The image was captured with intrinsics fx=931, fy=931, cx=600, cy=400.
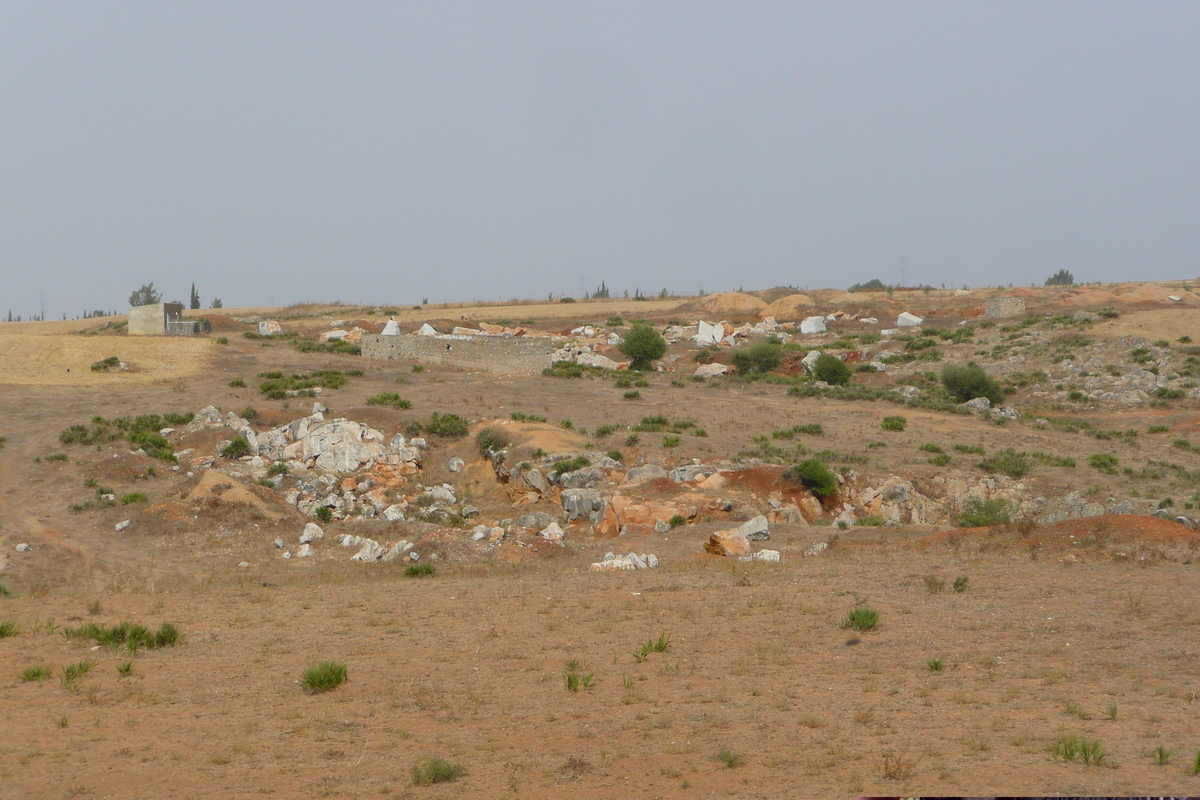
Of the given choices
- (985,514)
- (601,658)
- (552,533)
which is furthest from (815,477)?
(601,658)

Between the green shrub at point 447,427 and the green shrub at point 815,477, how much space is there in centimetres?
1003

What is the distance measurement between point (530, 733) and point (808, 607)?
4879mm

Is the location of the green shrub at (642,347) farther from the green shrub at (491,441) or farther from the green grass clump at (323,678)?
the green grass clump at (323,678)

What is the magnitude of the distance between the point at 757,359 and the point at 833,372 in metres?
4.11

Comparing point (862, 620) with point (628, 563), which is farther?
point (628, 563)

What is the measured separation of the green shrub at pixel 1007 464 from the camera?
23.9 metres

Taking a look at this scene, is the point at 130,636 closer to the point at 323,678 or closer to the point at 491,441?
the point at 323,678

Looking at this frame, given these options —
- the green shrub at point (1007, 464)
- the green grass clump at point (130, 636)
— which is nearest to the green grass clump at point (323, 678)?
the green grass clump at point (130, 636)

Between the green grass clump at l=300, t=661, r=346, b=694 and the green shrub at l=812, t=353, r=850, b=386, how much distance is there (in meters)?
34.1

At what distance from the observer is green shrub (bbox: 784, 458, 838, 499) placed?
68.8ft

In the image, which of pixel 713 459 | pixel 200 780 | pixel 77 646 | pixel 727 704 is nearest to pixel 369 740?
pixel 200 780

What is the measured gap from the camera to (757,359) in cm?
4347

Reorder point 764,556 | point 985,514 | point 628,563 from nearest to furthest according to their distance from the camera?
point 764,556 → point 628,563 → point 985,514

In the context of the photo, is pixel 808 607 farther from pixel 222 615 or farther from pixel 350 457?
pixel 350 457
